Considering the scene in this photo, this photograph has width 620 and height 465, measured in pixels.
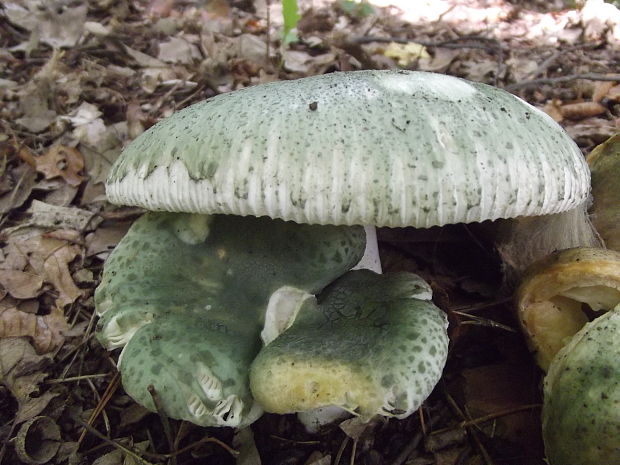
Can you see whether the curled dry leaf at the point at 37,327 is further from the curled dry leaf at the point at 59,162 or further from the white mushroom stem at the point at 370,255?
the white mushroom stem at the point at 370,255

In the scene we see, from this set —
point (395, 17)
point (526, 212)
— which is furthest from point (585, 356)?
point (395, 17)

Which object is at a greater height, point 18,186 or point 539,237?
point 539,237

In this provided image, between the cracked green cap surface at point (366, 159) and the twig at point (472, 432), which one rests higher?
the cracked green cap surface at point (366, 159)

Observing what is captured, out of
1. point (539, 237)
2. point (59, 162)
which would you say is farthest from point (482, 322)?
point (59, 162)

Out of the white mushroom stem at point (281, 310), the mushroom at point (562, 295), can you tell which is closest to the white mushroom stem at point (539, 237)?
the mushroom at point (562, 295)

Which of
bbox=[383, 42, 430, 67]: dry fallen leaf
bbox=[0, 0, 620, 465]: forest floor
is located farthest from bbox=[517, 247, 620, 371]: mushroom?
bbox=[383, 42, 430, 67]: dry fallen leaf

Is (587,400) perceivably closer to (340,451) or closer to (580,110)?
(340,451)
